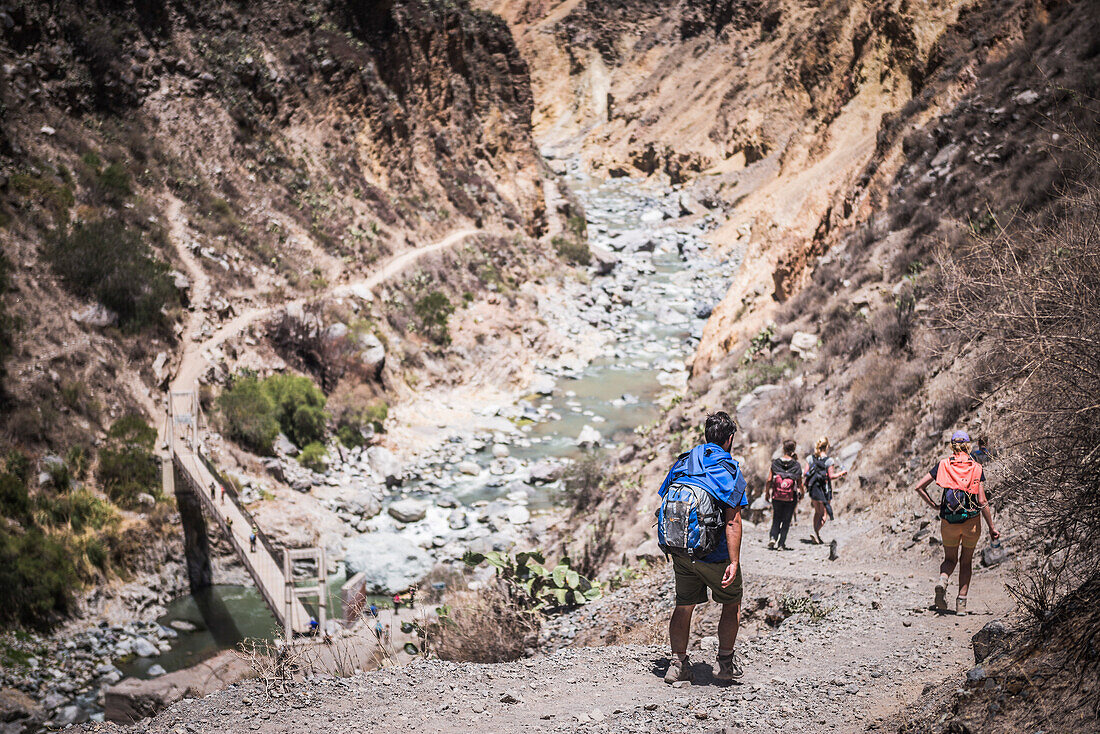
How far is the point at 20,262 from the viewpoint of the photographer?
1820cm

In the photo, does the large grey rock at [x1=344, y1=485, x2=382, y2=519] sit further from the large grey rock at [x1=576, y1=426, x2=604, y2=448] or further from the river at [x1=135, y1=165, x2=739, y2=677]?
the large grey rock at [x1=576, y1=426, x2=604, y2=448]

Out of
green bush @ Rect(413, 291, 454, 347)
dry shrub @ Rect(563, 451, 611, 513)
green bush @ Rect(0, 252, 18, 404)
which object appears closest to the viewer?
dry shrub @ Rect(563, 451, 611, 513)

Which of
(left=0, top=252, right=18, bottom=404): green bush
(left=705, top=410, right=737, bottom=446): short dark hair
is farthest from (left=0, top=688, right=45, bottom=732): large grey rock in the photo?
(left=705, top=410, right=737, bottom=446): short dark hair

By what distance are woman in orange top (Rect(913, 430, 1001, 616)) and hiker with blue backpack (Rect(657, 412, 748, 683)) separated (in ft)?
6.95

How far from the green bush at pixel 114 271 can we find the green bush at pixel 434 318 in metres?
8.75

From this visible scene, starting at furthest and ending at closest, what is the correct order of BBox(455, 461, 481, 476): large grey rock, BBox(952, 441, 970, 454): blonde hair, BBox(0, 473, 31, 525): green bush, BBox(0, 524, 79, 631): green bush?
BBox(455, 461, 481, 476): large grey rock → BBox(0, 473, 31, 525): green bush → BBox(0, 524, 79, 631): green bush → BBox(952, 441, 970, 454): blonde hair

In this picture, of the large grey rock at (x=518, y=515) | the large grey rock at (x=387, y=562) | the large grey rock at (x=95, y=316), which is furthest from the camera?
the large grey rock at (x=95, y=316)

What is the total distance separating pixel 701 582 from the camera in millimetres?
4867

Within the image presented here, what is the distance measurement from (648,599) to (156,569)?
38.9ft

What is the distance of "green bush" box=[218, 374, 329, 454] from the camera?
1944 centimetres

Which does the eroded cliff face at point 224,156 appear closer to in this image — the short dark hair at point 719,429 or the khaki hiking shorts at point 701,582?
the khaki hiking shorts at point 701,582

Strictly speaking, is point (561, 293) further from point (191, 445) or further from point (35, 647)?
point (35, 647)

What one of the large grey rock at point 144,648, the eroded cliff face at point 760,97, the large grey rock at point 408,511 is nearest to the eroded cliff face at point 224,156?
the large grey rock at point 144,648

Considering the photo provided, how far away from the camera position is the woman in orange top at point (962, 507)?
579cm
